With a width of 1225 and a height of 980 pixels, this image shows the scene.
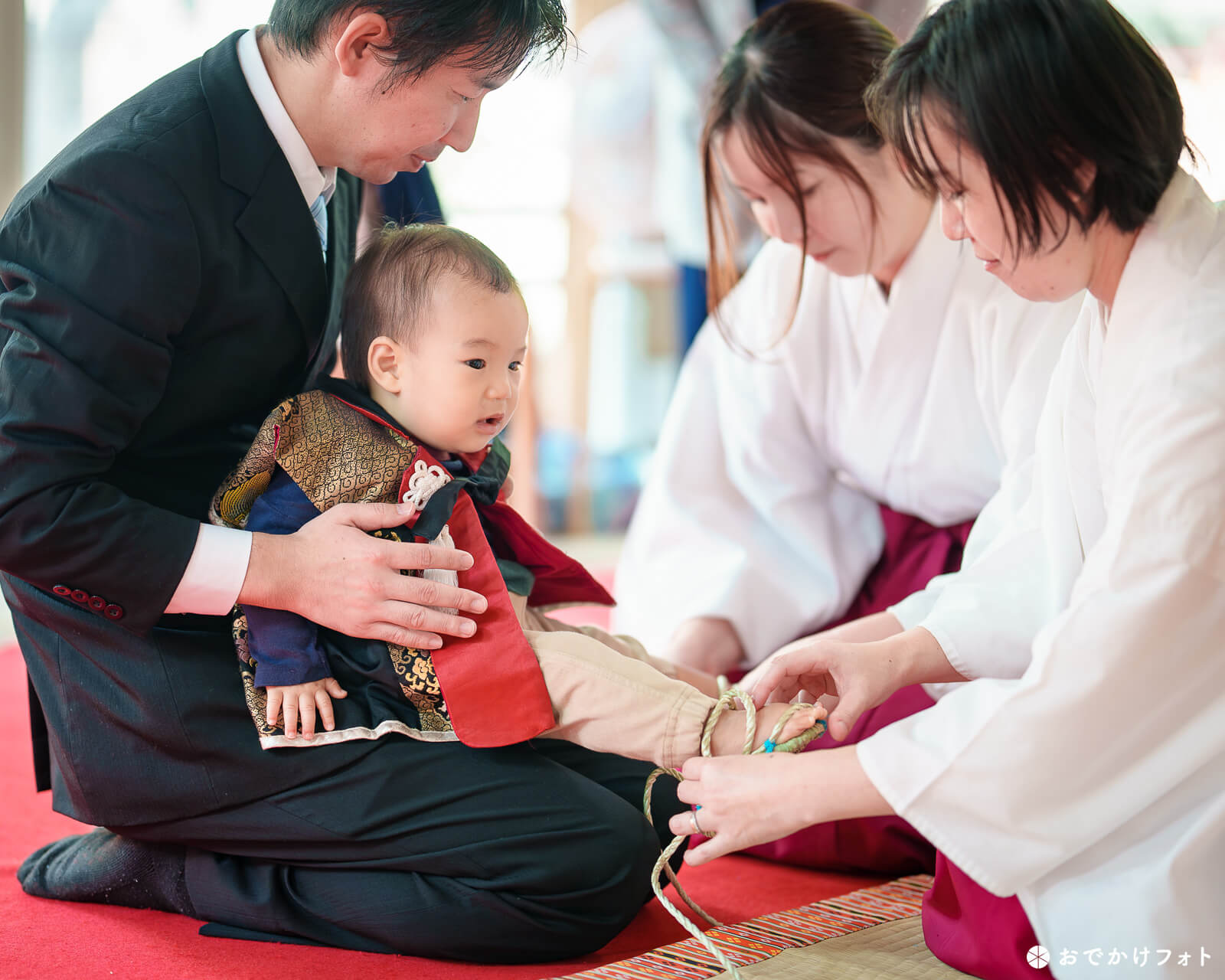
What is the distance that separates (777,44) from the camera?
176 cm

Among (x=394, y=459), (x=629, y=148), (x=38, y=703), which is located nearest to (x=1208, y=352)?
(x=394, y=459)

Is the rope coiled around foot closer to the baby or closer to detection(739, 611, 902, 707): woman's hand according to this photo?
the baby

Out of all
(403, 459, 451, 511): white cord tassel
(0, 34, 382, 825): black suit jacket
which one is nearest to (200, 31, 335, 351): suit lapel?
(0, 34, 382, 825): black suit jacket

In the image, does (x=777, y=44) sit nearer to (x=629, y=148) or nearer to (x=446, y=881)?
(x=446, y=881)

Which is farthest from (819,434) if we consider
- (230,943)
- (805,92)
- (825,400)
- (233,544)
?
(230,943)

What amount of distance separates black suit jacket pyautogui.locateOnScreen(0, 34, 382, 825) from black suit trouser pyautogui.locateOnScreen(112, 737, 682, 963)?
5 cm

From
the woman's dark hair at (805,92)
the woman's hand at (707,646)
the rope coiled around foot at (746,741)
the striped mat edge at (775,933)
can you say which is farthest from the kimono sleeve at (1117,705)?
the woman's hand at (707,646)

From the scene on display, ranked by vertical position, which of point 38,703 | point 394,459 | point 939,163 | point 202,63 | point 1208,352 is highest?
point 202,63

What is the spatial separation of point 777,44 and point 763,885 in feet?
3.97

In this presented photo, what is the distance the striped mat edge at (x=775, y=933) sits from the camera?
1205 mm

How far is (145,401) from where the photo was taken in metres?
1.23

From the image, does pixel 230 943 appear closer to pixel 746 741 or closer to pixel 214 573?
pixel 214 573

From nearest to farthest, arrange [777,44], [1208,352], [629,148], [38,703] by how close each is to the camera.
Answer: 1. [1208,352]
2. [38,703]
3. [777,44]
4. [629,148]

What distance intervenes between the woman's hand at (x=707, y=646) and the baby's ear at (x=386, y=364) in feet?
2.63
